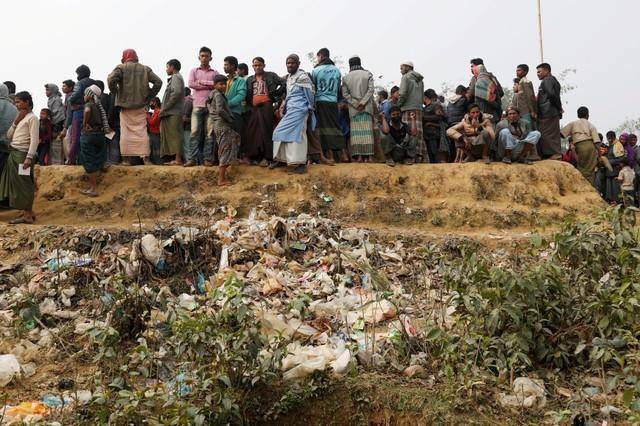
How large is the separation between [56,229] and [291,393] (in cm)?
432

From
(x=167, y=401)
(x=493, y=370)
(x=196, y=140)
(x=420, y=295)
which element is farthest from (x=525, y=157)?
(x=167, y=401)

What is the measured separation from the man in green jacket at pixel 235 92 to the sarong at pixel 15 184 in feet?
8.78

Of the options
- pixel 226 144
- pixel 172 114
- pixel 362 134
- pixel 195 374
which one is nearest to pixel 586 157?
pixel 362 134

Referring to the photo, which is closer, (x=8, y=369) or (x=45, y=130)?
(x=8, y=369)

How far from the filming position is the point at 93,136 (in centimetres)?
827

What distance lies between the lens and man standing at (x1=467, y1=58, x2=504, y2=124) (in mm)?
9422

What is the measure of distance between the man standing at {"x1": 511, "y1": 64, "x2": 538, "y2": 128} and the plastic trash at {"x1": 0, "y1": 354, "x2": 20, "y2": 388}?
7.63 m

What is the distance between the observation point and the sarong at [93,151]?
27.2ft

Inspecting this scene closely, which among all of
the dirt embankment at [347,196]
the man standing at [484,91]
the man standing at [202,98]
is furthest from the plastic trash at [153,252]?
the man standing at [484,91]

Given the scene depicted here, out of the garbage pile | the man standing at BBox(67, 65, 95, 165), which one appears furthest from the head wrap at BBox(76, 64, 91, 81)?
the garbage pile

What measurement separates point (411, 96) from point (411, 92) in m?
0.06

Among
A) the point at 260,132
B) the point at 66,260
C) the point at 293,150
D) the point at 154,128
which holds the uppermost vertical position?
the point at 154,128

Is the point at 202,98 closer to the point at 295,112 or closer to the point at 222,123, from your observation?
the point at 222,123

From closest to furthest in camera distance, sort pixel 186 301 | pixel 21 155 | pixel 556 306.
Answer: pixel 556 306 < pixel 186 301 < pixel 21 155
